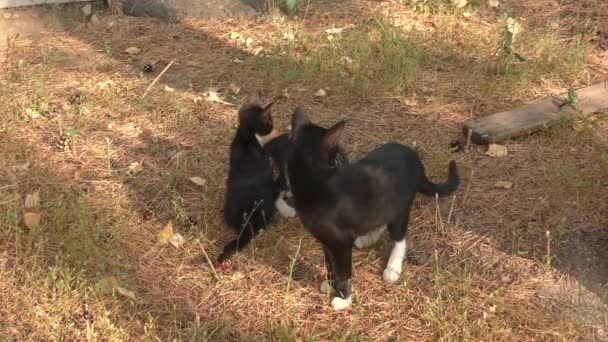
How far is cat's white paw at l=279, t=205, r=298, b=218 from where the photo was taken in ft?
13.8

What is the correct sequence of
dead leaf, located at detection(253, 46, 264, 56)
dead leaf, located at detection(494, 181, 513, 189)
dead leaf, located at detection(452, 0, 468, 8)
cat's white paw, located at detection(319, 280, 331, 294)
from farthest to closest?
dead leaf, located at detection(452, 0, 468, 8), dead leaf, located at detection(253, 46, 264, 56), dead leaf, located at detection(494, 181, 513, 189), cat's white paw, located at detection(319, 280, 331, 294)

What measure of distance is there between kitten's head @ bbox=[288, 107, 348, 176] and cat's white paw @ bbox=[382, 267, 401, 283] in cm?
76

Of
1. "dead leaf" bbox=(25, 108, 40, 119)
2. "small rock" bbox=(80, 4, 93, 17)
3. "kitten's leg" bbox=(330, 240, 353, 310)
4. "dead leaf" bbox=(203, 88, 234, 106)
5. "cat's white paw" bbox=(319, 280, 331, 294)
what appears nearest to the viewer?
"kitten's leg" bbox=(330, 240, 353, 310)

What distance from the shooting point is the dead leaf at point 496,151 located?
4660 mm

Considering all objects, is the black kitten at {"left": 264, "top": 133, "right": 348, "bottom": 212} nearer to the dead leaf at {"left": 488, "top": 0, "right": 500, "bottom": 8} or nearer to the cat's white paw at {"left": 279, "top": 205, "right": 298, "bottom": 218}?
the cat's white paw at {"left": 279, "top": 205, "right": 298, "bottom": 218}

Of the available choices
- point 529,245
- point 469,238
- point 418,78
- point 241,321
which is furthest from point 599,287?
point 418,78

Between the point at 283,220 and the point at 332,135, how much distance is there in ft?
3.94

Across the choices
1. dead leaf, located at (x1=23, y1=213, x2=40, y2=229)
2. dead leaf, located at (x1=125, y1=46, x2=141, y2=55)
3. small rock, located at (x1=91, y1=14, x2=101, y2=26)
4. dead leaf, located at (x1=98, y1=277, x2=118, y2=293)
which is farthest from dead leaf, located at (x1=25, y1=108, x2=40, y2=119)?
dead leaf, located at (x1=98, y1=277, x2=118, y2=293)

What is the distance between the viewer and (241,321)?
3461mm

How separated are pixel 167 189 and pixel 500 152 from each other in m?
2.24

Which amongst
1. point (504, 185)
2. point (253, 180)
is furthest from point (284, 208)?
point (504, 185)

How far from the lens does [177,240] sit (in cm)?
399

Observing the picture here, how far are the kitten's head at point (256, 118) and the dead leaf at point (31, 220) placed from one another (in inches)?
51.5

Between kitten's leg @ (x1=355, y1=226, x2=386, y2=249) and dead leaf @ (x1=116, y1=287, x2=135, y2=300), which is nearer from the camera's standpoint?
dead leaf @ (x1=116, y1=287, x2=135, y2=300)
